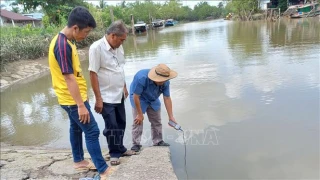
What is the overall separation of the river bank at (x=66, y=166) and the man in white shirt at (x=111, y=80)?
26cm

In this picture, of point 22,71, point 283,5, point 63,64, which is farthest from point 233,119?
point 283,5

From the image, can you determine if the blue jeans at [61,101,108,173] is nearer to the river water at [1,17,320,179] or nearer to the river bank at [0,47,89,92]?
the river water at [1,17,320,179]

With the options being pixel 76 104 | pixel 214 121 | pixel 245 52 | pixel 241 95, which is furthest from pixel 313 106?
pixel 245 52

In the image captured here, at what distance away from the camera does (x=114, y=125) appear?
292cm

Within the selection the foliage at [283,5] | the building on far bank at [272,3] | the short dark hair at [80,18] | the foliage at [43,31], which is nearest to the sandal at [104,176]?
the short dark hair at [80,18]

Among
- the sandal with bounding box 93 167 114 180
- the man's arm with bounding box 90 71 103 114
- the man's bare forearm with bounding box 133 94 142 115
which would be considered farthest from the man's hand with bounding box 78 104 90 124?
the man's bare forearm with bounding box 133 94 142 115

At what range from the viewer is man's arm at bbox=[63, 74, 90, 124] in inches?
87.8

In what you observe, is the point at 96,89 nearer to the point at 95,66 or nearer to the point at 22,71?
the point at 95,66

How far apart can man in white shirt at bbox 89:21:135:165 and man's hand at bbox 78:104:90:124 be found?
0.34 m

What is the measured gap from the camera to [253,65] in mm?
8031

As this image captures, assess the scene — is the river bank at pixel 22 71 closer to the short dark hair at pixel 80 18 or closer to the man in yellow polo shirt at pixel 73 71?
the man in yellow polo shirt at pixel 73 71

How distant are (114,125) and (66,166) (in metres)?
0.76

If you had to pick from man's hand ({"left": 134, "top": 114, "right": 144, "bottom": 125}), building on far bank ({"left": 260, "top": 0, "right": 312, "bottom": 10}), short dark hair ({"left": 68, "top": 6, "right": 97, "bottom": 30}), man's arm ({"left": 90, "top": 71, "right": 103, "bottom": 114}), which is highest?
building on far bank ({"left": 260, "top": 0, "right": 312, "bottom": 10})

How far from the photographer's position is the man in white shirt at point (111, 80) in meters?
2.62
